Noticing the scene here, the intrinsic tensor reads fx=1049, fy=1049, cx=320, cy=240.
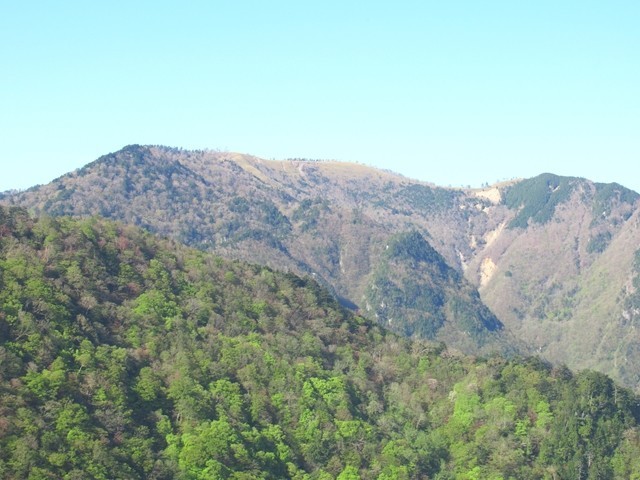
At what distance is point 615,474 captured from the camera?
6969 inches

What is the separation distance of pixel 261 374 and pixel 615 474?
204ft

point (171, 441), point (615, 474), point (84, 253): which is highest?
point (84, 253)

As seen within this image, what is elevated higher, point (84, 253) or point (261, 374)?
point (84, 253)

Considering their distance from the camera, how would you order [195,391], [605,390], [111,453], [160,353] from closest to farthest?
[111,453] → [195,391] → [160,353] → [605,390]

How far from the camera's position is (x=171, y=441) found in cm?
15112

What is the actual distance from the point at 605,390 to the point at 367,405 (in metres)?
44.0

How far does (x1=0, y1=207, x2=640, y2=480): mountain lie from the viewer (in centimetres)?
14438

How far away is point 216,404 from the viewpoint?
541ft

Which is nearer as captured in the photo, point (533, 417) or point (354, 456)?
point (354, 456)

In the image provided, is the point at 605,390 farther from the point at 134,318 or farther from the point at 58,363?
the point at 58,363

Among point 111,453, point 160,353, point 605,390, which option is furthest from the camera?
point 605,390

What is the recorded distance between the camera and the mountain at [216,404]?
5684 inches

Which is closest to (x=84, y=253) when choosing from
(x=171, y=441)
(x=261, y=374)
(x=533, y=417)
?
(x=261, y=374)

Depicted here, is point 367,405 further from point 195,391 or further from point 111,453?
point 111,453
